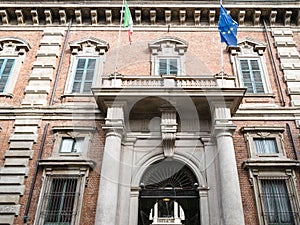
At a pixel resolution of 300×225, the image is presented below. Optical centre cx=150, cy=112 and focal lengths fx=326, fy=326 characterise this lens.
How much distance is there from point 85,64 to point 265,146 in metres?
7.49

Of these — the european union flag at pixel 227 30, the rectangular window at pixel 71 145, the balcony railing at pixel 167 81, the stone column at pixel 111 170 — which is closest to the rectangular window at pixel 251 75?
the european union flag at pixel 227 30

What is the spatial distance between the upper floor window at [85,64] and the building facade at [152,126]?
42 millimetres

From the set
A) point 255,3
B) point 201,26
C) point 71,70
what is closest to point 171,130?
point 71,70

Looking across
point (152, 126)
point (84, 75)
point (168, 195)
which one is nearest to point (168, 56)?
point (84, 75)

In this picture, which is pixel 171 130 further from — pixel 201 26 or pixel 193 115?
pixel 201 26

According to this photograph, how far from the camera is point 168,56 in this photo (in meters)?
13.3

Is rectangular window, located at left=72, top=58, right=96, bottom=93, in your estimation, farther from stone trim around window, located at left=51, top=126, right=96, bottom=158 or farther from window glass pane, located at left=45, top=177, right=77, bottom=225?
window glass pane, located at left=45, top=177, right=77, bottom=225

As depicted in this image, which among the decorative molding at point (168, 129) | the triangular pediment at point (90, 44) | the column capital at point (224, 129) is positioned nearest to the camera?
the column capital at point (224, 129)

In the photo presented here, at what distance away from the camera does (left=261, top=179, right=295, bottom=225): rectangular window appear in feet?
30.7

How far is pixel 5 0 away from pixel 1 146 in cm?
731

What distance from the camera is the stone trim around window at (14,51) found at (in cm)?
1260

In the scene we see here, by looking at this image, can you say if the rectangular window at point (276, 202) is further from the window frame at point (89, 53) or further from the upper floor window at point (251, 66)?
the window frame at point (89, 53)

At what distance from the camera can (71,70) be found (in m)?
12.9

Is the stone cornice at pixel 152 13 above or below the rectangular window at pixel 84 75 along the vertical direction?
above
